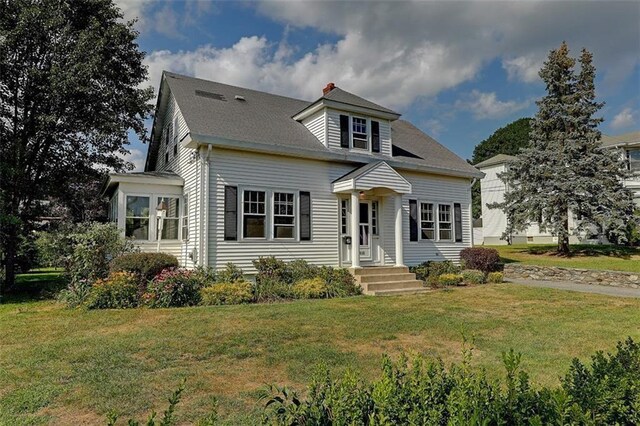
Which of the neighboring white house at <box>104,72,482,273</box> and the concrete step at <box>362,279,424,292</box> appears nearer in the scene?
the neighboring white house at <box>104,72,482,273</box>

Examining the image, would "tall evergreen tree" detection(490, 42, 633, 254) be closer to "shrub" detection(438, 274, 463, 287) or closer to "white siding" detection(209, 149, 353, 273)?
"shrub" detection(438, 274, 463, 287)

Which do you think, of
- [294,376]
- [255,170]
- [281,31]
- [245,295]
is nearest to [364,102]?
[281,31]

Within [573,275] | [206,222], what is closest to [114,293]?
[206,222]

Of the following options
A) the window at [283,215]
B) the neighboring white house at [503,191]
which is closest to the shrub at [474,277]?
the window at [283,215]

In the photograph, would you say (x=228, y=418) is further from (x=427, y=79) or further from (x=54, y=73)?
(x=427, y=79)

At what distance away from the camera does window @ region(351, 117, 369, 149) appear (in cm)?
1397

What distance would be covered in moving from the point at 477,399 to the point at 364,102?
44.2 ft

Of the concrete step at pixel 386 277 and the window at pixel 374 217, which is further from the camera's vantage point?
the window at pixel 374 217

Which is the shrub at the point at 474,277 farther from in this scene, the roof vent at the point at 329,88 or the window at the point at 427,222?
the roof vent at the point at 329,88

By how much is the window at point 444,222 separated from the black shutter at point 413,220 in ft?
4.22

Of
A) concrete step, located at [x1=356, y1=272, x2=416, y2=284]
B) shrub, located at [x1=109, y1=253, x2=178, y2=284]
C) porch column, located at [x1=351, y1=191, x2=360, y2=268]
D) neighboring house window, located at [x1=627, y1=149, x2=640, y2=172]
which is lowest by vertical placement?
concrete step, located at [x1=356, y1=272, x2=416, y2=284]

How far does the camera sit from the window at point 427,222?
50.2 feet

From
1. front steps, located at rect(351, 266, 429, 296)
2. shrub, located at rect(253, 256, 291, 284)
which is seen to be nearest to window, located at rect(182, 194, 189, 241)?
shrub, located at rect(253, 256, 291, 284)

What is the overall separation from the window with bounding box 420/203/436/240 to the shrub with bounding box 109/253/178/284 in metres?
9.60
